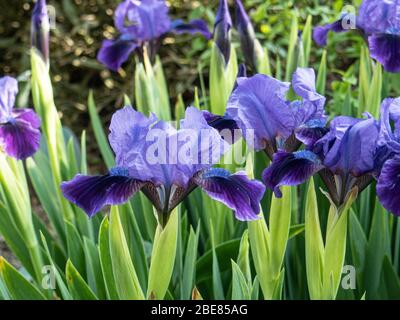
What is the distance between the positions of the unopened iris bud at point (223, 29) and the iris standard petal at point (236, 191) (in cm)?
56

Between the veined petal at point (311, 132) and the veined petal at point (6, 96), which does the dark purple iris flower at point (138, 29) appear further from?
the veined petal at point (311, 132)

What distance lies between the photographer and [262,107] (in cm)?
111

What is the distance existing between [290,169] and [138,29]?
918 millimetres

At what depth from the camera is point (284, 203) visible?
1.18m

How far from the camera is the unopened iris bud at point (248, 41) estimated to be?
162 centimetres

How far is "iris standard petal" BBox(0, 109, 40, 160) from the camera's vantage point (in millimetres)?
1393

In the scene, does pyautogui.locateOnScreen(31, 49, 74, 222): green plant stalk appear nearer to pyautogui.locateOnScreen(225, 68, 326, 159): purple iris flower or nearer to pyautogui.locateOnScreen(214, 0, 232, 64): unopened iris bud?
pyautogui.locateOnScreen(214, 0, 232, 64): unopened iris bud

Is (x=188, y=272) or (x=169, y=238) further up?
(x=169, y=238)

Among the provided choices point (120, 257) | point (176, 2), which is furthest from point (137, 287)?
point (176, 2)

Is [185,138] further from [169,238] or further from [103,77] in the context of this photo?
[103,77]

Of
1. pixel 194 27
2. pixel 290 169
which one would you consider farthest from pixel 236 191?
pixel 194 27

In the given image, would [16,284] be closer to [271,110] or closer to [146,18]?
[271,110]

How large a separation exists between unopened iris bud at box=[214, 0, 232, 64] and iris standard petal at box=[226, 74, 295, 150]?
0.45 meters
